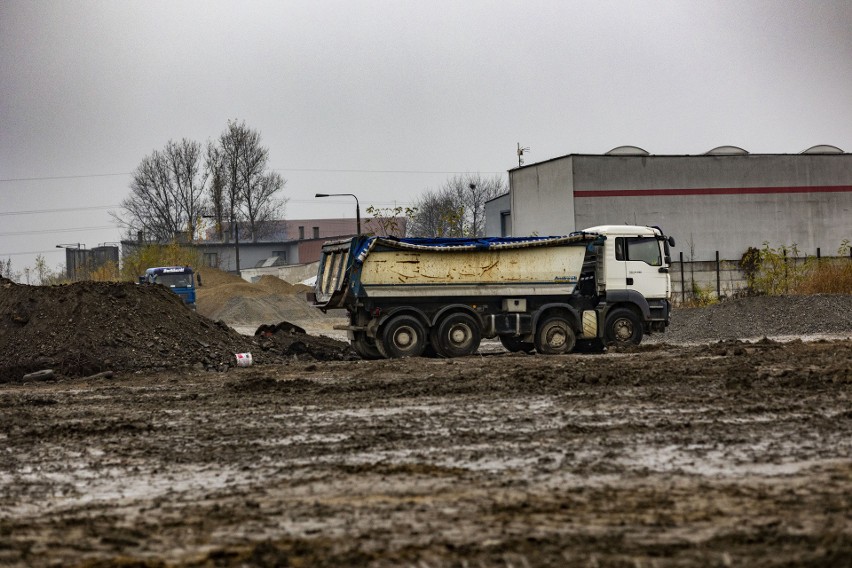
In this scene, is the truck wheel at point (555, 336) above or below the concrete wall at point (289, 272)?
below

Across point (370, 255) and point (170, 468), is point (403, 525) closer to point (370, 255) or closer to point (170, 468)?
point (170, 468)

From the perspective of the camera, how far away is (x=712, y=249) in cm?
4306

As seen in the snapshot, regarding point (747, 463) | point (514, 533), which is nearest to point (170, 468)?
point (514, 533)

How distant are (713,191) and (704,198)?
1.71ft

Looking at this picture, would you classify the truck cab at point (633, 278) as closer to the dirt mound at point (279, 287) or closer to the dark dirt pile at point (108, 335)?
the dark dirt pile at point (108, 335)

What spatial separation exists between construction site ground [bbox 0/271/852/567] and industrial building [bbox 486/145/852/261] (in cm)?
2310

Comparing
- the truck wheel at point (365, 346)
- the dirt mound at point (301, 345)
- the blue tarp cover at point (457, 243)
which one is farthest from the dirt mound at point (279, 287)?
the blue tarp cover at point (457, 243)

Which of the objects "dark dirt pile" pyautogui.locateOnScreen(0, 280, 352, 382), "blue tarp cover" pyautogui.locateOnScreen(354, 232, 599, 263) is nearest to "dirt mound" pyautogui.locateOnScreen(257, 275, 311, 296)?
"dark dirt pile" pyautogui.locateOnScreen(0, 280, 352, 382)

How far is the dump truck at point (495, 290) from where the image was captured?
21531 mm

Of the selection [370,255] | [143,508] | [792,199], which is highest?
[792,199]

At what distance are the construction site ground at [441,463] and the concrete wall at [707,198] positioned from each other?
23.1 meters

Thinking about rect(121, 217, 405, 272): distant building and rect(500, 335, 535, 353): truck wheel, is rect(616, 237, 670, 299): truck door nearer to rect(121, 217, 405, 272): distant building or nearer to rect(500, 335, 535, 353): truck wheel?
rect(500, 335, 535, 353): truck wheel

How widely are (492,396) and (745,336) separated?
17.2m

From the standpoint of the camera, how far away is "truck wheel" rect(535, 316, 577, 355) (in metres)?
22.5
